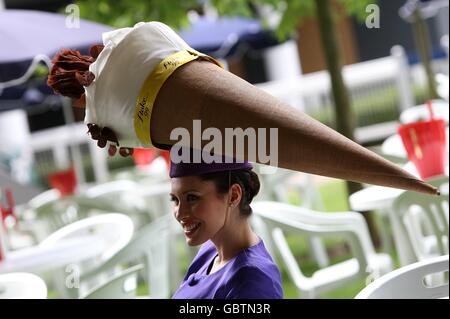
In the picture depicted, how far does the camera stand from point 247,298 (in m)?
1.56

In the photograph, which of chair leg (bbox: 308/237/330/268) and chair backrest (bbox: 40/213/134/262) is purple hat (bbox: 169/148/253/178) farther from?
chair leg (bbox: 308/237/330/268)

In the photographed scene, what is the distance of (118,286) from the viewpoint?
2.95m

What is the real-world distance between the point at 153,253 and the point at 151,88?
2477mm

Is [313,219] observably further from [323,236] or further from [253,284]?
[253,284]

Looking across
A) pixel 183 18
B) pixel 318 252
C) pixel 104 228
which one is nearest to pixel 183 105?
pixel 104 228

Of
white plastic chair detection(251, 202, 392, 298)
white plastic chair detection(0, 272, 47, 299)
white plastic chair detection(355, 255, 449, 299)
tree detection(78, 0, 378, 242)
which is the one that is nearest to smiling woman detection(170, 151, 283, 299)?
white plastic chair detection(355, 255, 449, 299)

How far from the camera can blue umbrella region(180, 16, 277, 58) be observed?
776 centimetres

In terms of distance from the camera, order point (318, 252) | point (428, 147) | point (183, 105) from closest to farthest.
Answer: point (183, 105), point (428, 147), point (318, 252)

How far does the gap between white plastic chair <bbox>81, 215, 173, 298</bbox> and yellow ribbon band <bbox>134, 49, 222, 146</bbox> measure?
2.18 meters

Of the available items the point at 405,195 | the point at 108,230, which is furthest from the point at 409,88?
the point at 405,195


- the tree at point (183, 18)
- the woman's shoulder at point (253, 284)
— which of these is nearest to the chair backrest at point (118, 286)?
the woman's shoulder at point (253, 284)

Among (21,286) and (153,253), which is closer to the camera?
(21,286)
